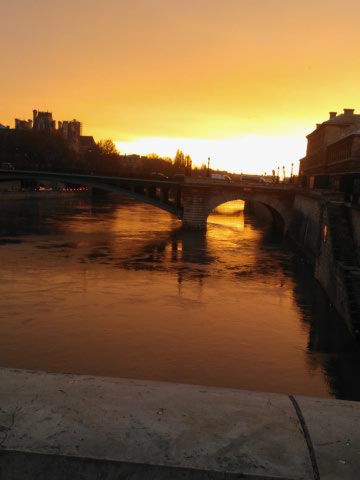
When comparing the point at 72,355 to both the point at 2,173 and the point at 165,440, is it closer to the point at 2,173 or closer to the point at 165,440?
the point at 165,440

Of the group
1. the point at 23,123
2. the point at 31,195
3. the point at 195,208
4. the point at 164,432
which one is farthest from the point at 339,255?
the point at 23,123

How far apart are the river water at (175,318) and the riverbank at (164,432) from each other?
9608 millimetres

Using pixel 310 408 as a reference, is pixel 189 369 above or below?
below

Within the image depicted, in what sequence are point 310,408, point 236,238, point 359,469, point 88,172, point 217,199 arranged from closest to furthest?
point 359,469 < point 310,408 < point 236,238 < point 217,199 < point 88,172

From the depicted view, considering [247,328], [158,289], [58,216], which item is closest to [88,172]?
[58,216]

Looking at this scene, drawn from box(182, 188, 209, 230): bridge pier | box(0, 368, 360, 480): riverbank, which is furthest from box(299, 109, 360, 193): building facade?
box(0, 368, 360, 480): riverbank

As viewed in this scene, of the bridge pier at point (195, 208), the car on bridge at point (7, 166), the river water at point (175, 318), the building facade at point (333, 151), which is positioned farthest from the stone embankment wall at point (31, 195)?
the building facade at point (333, 151)

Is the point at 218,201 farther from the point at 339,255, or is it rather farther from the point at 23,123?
the point at 23,123

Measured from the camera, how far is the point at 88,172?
5769 centimetres

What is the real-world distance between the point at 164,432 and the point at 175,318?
15865mm

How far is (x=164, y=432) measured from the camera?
3.04 m

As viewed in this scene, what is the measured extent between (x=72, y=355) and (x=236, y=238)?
34.1 meters

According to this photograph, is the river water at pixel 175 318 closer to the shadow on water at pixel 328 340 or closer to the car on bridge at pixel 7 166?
the shadow on water at pixel 328 340

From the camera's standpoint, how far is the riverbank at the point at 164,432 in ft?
9.04
